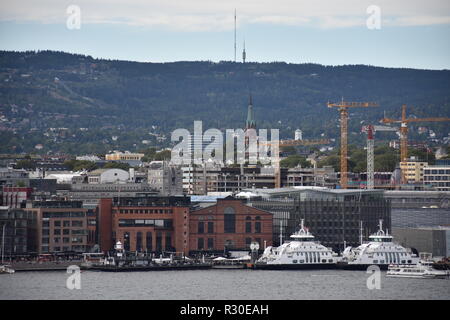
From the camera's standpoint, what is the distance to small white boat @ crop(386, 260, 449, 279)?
91.3 meters

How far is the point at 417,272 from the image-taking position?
92062 millimetres

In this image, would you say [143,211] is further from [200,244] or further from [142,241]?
[200,244]

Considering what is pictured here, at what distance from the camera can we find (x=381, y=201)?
10669cm

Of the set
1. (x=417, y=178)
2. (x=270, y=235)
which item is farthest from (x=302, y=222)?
(x=417, y=178)

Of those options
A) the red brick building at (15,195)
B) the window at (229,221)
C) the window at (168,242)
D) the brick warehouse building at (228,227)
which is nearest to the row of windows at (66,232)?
the window at (168,242)

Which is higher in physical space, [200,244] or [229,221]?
[229,221]

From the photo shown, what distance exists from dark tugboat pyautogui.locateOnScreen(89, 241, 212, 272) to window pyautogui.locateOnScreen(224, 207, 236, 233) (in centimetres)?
476

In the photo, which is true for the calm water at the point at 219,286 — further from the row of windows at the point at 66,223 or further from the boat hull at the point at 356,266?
the row of windows at the point at 66,223

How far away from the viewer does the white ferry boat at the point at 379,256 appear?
96.9m

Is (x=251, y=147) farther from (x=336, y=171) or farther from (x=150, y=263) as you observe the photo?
(x=150, y=263)

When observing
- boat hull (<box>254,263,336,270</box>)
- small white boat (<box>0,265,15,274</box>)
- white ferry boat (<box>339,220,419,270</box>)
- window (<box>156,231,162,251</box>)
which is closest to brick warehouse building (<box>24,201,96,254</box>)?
window (<box>156,231,162,251</box>)

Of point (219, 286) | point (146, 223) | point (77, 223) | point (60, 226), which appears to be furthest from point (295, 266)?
point (219, 286)

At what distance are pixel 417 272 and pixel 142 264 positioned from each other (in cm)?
1511
